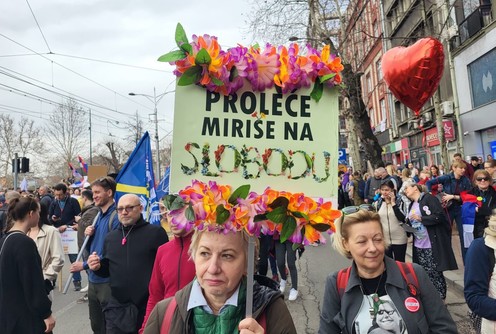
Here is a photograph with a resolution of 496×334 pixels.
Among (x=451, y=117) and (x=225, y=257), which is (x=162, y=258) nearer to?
(x=225, y=257)

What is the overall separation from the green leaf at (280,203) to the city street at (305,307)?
338 cm

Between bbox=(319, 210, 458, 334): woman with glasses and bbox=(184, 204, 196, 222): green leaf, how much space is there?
106 cm

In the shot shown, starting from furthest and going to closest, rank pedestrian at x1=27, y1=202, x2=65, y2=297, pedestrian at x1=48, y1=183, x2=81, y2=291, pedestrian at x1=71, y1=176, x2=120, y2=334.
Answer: pedestrian at x1=48, y1=183, x2=81, y2=291
pedestrian at x1=27, y1=202, x2=65, y2=297
pedestrian at x1=71, y1=176, x2=120, y2=334

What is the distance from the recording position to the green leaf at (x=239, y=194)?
179 cm

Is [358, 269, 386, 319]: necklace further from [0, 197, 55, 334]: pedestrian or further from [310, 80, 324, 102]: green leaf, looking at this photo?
[0, 197, 55, 334]: pedestrian

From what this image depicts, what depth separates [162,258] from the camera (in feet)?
9.48

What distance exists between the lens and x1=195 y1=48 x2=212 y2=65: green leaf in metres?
1.81

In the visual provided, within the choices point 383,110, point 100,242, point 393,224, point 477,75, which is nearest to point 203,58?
point 100,242

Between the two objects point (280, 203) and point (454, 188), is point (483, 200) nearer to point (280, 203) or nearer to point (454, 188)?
point (454, 188)

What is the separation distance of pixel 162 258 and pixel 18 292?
3.46 feet

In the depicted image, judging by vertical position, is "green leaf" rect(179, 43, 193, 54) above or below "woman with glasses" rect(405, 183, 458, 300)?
above

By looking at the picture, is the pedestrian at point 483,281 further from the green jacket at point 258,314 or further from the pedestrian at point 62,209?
the pedestrian at point 62,209

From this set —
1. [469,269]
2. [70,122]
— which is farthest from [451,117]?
[70,122]

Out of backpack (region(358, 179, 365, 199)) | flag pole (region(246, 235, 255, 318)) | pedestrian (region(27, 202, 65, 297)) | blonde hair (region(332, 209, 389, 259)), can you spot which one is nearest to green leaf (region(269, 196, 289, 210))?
flag pole (region(246, 235, 255, 318))
